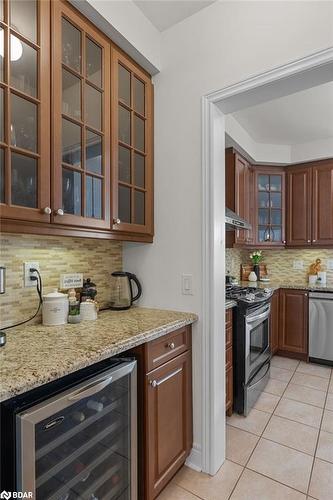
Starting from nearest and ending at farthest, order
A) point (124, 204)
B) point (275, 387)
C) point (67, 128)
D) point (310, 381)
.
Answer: point (67, 128), point (124, 204), point (275, 387), point (310, 381)

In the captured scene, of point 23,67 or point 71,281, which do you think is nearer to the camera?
point 23,67

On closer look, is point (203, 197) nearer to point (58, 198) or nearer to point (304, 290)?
point (58, 198)

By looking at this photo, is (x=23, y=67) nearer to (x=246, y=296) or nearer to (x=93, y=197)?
(x=93, y=197)

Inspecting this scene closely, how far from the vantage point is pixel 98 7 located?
1.44 meters

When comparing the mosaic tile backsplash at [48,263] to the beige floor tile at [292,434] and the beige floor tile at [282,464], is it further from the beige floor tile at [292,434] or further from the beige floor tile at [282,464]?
the beige floor tile at [292,434]

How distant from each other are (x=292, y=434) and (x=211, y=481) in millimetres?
791

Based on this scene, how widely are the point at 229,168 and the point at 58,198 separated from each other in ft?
7.58

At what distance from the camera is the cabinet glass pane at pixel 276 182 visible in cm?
376

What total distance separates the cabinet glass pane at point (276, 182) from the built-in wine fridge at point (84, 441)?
3249mm

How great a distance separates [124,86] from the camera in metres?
1.70

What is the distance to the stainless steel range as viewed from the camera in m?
2.25

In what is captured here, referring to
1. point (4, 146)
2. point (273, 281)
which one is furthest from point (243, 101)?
point (273, 281)

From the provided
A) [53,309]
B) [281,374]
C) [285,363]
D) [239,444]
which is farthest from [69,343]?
[285,363]

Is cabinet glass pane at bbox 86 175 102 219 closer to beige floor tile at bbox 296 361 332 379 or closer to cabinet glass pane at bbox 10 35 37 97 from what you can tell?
cabinet glass pane at bbox 10 35 37 97
